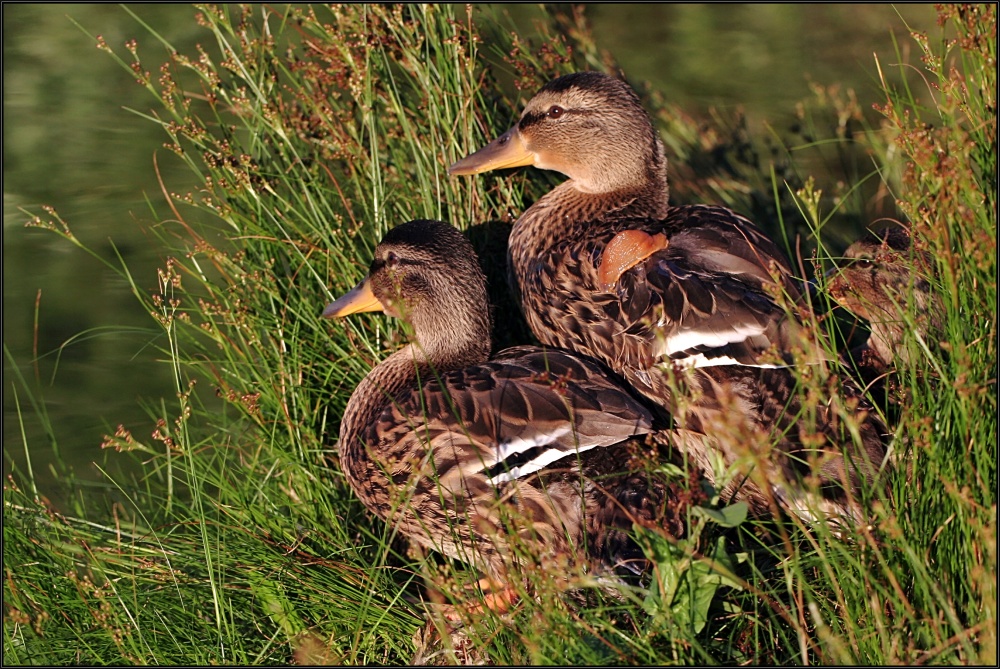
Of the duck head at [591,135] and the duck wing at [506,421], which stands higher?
the duck head at [591,135]

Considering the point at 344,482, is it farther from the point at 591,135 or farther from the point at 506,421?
the point at 591,135

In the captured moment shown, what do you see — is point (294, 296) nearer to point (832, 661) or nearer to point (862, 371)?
point (862, 371)

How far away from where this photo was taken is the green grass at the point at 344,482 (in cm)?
272

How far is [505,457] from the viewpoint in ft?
11.2

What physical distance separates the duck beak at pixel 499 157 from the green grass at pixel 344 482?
18 cm

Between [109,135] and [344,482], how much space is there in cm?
398

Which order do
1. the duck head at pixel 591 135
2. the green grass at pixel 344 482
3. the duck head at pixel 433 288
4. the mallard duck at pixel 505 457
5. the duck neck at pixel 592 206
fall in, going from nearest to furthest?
1. the green grass at pixel 344 482
2. the mallard duck at pixel 505 457
3. the duck head at pixel 433 288
4. the duck neck at pixel 592 206
5. the duck head at pixel 591 135

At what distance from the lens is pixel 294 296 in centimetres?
436

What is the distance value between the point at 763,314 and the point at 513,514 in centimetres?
113

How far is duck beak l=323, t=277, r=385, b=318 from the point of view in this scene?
4051mm

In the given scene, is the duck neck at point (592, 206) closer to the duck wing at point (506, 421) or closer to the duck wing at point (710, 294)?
the duck wing at point (710, 294)

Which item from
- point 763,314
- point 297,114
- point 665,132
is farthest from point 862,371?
point 665,132

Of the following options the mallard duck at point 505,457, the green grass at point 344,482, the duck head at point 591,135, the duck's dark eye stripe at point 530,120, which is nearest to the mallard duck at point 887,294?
Answer: the green grass at point 344,482

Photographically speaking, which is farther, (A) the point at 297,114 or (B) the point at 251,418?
(A) the point at 297,114
